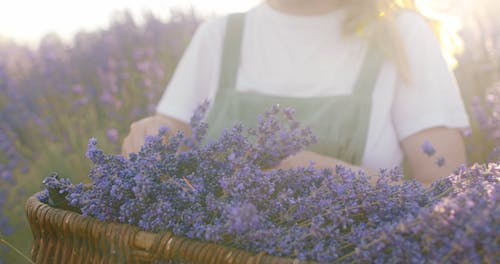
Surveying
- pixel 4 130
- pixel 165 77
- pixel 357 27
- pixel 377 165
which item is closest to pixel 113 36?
pixel 165 77

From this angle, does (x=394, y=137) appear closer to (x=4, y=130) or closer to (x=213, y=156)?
(x=213, y=156)

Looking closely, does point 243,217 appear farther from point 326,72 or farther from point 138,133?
point 326,72

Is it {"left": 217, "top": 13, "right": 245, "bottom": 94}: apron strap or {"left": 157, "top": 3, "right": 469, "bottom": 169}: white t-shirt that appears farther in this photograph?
{"left": 217, "top": 13, "right": 245, "bottom": 94}: apron strap

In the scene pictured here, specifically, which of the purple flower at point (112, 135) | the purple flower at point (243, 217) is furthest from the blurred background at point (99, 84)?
the purple flower at point (243, 217)

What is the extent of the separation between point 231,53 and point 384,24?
619mm

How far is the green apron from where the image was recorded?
5.71 ft

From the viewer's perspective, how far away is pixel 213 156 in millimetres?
826

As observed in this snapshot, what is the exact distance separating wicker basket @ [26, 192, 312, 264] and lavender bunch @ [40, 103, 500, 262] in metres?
0.02

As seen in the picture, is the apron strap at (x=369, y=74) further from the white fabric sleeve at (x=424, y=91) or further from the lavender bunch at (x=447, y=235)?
the lavender bunch at (x=447, y=235)

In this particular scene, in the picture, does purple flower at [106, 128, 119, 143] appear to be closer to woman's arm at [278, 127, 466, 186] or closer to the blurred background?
the blurred background

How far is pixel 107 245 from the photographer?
77 cm

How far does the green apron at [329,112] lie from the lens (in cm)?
174

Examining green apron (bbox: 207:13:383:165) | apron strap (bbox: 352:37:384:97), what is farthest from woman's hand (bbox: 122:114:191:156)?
apron strap (bbox: 352:37:384:97)

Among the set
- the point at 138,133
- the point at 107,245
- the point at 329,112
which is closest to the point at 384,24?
the point at 329,112
